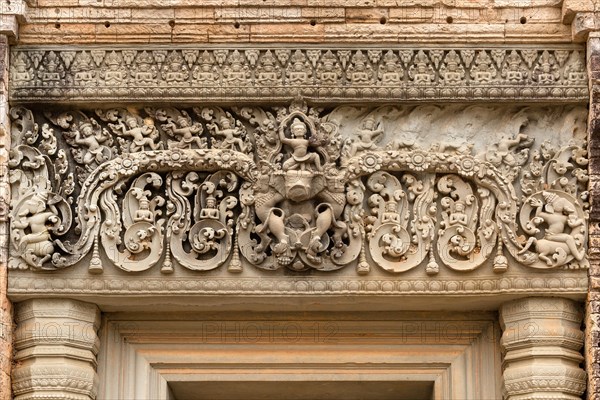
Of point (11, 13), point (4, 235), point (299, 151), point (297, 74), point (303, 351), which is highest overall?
point (11, 13)

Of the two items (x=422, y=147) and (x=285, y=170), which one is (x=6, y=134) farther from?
(x=422, y=147)

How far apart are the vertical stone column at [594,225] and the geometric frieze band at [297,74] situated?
0.33 ft

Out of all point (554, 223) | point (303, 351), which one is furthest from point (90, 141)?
point (554, 223)

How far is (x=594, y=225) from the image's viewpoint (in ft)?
29.5

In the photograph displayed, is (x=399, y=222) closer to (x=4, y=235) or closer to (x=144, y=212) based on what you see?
(x=144, y=212)

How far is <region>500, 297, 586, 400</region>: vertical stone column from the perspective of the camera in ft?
28.9

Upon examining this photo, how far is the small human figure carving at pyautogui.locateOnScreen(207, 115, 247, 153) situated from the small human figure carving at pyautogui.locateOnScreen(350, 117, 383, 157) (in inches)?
25.5

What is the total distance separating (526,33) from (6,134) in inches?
122

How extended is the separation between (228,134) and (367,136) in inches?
32.0

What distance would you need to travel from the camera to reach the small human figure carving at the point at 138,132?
919 centimetres

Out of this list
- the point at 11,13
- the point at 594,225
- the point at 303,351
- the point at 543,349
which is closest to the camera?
the point at 543,349

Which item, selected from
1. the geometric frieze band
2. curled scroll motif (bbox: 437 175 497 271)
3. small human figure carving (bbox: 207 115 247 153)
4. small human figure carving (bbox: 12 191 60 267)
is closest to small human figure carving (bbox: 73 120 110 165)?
the geometric frieze band

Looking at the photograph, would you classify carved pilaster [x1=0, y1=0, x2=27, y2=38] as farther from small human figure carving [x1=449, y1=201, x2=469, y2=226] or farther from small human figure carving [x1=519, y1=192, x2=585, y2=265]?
small human figure carving [x1=519, y1=192, x2=585, y2=265]

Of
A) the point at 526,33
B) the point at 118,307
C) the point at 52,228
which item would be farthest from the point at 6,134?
the point at 526,33
